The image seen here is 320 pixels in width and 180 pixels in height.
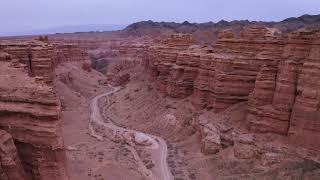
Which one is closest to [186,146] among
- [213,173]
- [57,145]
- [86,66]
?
[213,173]

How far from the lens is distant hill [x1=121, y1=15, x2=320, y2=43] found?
12394 cm

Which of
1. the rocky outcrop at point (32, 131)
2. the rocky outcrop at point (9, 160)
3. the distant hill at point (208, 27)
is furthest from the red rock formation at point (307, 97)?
the distant hill at point (208, 27)

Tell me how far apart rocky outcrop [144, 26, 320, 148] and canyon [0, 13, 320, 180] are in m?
0.08

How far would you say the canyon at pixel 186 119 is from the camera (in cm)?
1964

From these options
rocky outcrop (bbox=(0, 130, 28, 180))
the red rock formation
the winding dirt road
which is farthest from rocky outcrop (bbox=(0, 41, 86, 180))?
the red rock formation

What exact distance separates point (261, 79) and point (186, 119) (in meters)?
11.2

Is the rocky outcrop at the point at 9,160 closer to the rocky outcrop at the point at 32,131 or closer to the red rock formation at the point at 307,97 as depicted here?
the rocky outcrop at the point at 32,131

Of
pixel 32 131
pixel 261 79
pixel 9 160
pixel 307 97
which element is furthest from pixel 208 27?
pixel 9 160

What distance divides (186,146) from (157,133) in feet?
19.9

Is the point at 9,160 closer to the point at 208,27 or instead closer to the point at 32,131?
the point at 32,131

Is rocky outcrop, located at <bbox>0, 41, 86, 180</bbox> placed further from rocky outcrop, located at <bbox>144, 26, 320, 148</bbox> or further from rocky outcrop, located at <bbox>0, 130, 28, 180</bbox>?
rocky outcrop, located at <bbox>144, 26, 320, 148</bbox>

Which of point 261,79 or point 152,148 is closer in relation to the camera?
point 261,79

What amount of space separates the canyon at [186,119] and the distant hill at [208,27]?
5823 cm

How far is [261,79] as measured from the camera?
126ft
